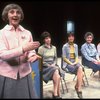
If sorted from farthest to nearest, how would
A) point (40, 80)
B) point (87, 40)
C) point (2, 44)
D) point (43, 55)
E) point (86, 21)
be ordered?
point (86, 21), point (87, 40), point (43, 55), point (40, 80), point (2, 44)

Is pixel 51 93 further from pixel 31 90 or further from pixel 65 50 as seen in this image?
pixel 31 90

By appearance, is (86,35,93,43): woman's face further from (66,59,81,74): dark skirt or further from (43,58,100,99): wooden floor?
(43,58,100,99): wooden floor

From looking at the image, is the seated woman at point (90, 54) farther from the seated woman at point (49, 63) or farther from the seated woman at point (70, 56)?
the seated woman at point (49, 63)

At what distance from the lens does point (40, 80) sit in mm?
3416

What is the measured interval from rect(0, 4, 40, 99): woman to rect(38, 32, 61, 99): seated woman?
2.79ft

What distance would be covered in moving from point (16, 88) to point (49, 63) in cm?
103

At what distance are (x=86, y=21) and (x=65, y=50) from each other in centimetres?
105

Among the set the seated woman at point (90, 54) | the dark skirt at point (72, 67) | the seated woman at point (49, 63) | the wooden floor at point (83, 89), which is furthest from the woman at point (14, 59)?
the seated woman at point (90, 54)

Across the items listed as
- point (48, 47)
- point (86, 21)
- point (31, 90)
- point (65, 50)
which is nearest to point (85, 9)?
point (86, 21)

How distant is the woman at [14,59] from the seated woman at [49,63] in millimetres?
852

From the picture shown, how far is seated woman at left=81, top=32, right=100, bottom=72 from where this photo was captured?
4.41m

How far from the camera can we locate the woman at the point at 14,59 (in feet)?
9.00

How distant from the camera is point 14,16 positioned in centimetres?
278

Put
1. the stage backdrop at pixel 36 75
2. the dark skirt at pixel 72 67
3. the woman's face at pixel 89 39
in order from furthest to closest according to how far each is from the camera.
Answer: the woman's face at pixel 89 39 → the dark skirt at pixel 72 67 → the stage backdrop at pixel 36 75
